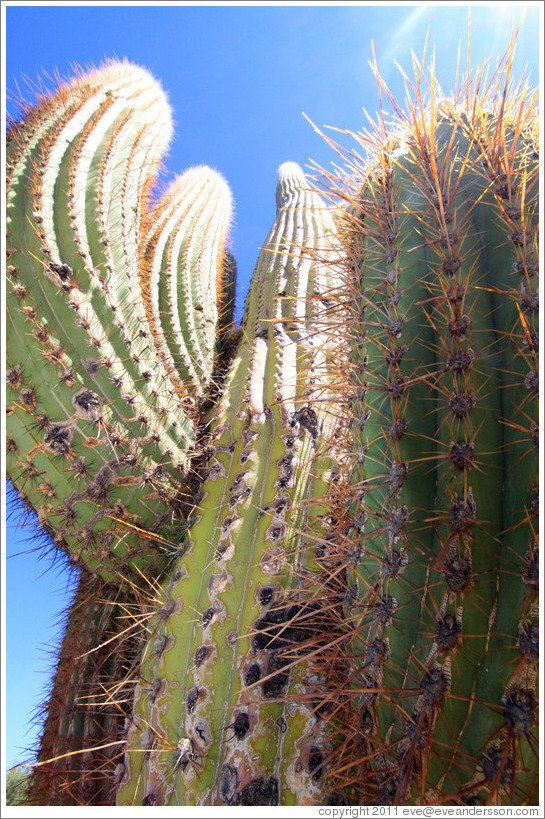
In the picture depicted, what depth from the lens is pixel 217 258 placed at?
3.04 metres

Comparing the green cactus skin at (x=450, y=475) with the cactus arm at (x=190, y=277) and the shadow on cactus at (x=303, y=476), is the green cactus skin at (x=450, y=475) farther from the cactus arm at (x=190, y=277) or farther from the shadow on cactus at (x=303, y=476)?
the cactus arm at (x=190, y=277)

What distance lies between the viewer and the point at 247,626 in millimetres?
1408

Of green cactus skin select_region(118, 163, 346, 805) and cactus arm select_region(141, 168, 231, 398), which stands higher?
cactus arm select_region(141, 168, 231, 398)

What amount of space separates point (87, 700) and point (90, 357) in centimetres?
124

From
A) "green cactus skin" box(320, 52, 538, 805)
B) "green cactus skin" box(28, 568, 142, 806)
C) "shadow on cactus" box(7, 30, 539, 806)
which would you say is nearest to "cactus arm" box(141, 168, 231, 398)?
"shadow on cactus" box(7, 30, 539, 806)

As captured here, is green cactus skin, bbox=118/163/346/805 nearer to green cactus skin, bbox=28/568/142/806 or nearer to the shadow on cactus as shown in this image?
the shadow on cactus

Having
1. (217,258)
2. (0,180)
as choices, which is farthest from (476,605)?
(217,258)

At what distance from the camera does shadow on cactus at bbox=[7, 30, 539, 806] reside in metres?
0.91

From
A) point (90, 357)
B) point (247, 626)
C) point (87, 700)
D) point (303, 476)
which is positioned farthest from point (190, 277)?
point (87, 700)

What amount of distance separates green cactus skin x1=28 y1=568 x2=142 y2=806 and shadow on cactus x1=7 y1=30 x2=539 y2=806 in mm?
14

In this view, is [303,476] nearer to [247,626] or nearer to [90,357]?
[247,626]

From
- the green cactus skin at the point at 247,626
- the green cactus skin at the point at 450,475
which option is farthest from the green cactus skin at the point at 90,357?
the green cactus skin at the point at 450,475

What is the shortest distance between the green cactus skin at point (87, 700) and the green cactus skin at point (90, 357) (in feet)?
0.82

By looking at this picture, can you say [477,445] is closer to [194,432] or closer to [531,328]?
[531,328]
